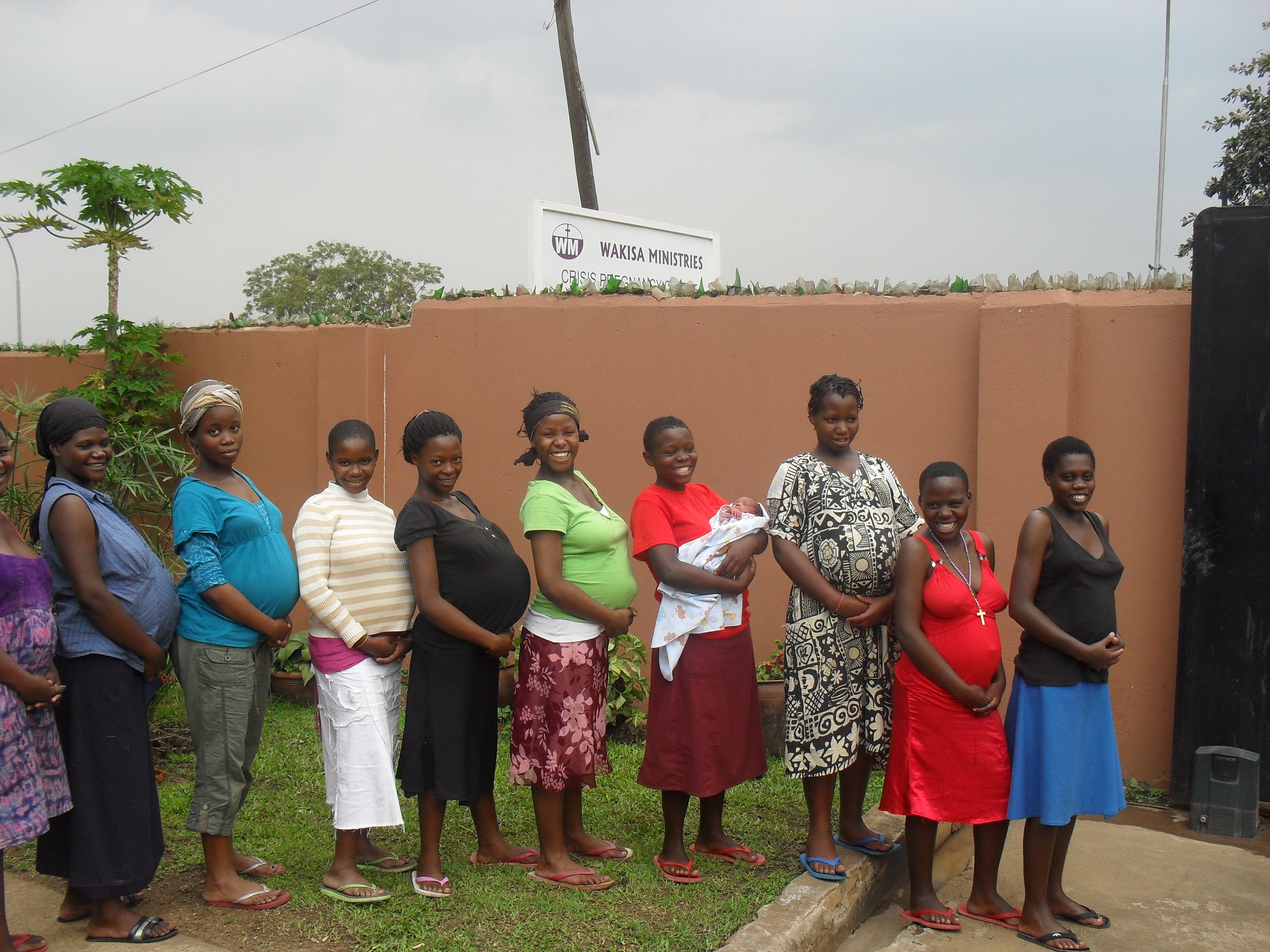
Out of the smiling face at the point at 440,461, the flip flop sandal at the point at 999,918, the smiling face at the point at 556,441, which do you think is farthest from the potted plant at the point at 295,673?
the flip flop sandal at the point at 999,918

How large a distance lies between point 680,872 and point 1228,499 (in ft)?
9.14

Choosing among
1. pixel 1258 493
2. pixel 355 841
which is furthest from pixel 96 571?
pixel 1258 493

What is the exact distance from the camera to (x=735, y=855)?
371 centimetres

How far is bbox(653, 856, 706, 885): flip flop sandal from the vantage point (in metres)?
3.54

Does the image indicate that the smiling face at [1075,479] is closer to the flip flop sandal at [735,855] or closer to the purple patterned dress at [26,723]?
the flip flop sandal at [735,855]

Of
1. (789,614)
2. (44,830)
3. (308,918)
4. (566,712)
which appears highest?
(789,614)

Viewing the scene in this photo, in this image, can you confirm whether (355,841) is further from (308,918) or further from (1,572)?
(1,572)

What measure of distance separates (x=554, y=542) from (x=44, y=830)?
1.63m

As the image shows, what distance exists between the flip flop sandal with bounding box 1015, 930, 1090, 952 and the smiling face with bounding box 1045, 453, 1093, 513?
1.33 meters

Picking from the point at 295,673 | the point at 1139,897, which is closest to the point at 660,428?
the point at 1139,897

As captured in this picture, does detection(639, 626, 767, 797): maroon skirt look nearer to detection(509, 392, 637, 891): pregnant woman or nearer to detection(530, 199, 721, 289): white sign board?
detection(509, 392, 637, 891): pregnant woman

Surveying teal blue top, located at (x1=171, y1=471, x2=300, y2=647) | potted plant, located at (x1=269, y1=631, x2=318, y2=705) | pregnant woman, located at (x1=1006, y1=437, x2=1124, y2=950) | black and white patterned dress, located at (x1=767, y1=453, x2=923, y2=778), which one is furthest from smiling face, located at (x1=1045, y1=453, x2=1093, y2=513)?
potted plant, located at (x1=269, y1=631, x2=318, y2=705)

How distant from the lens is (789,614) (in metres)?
3.54

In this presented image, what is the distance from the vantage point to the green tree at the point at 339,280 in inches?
925
